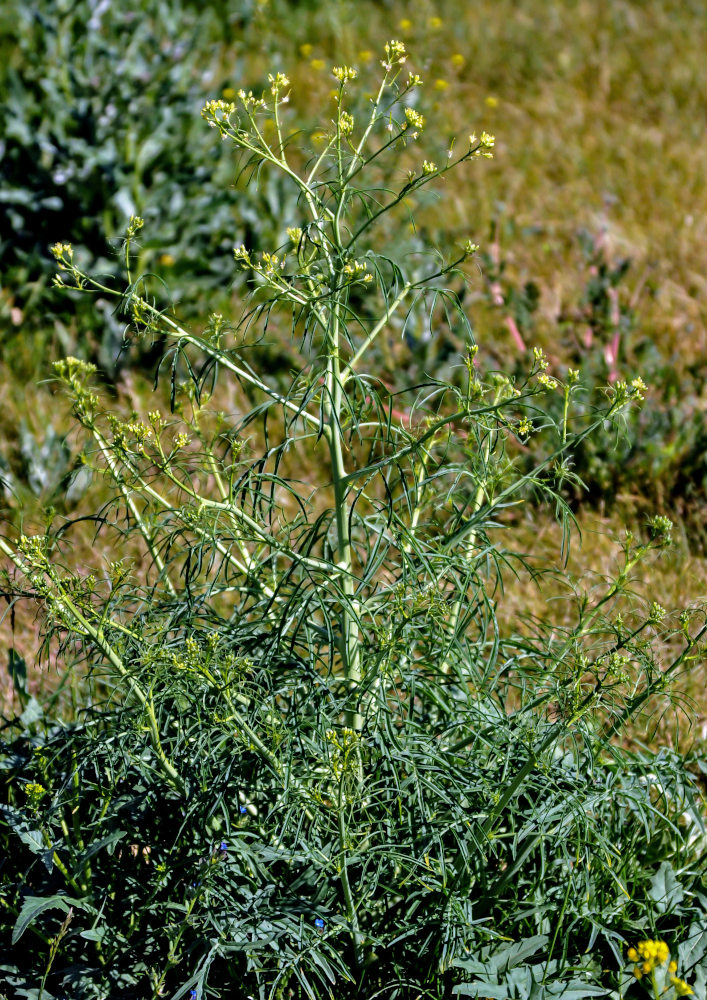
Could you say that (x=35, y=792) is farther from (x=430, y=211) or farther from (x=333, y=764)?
(x=430, y=211)

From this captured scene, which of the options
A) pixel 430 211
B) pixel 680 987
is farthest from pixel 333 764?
pixel 430 211

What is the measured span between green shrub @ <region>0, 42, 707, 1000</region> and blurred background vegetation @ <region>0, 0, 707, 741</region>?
A: 2.74ft

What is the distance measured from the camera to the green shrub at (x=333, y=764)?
186 centimetres

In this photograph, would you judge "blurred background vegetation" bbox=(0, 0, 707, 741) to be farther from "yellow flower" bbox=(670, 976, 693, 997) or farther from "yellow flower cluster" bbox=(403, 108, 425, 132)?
"yellow flower cluster" bbox=(403, 108, 425, 132)

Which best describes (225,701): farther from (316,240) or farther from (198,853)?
(316,240)

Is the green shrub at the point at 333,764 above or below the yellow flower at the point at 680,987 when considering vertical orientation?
above

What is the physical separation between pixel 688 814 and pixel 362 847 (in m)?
0.84

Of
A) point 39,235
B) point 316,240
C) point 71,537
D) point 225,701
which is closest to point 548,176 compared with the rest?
point 39,235

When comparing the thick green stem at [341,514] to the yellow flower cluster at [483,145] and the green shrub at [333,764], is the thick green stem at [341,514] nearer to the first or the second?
the green shrub at [333,764]

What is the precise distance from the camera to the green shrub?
6.09ft

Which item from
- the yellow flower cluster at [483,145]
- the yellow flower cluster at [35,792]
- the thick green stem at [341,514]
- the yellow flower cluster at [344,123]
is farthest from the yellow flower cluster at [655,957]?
the yellow flower cluster at [344,123]

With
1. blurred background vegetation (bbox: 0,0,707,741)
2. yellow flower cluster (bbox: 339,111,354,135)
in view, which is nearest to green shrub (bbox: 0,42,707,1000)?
yellow flower cluster (bbox: 339,111,354,135)

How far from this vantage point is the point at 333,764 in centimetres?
177

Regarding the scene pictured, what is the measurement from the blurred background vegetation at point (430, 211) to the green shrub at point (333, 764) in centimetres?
83
